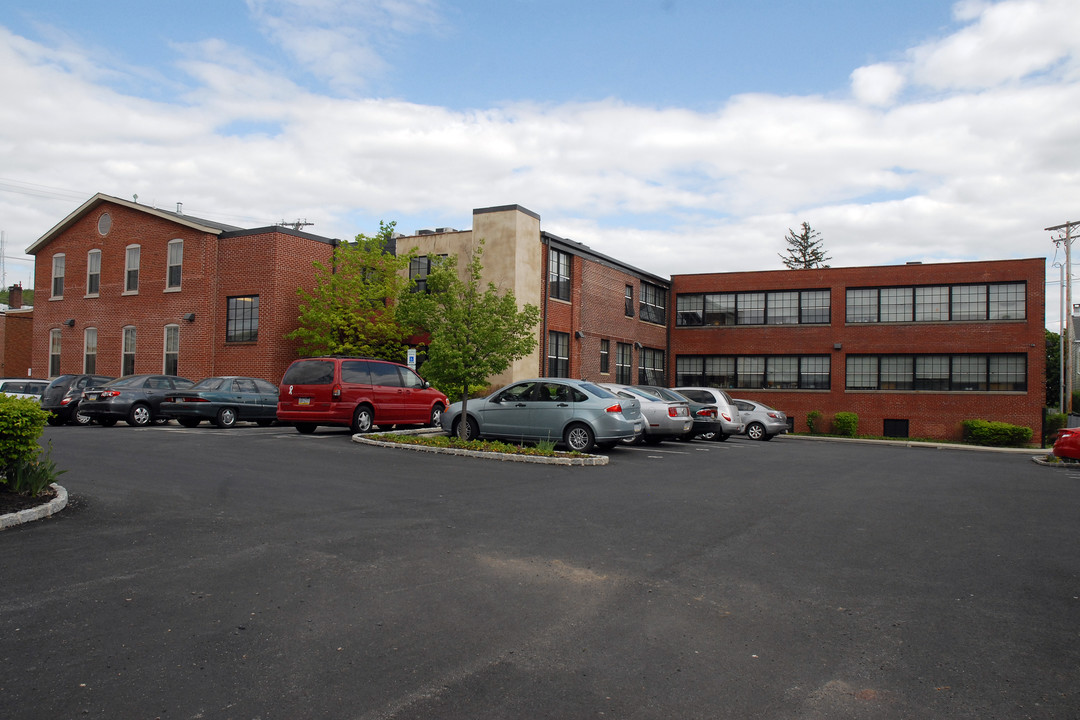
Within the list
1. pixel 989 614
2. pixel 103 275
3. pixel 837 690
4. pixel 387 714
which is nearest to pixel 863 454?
pixel 989 614

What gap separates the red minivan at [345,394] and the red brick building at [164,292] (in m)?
10.9

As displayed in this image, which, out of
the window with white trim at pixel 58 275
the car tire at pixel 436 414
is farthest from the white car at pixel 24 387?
the window with white trim at pixel 58 275

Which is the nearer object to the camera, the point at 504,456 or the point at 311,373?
the point at 504,456

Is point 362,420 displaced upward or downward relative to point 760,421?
upward

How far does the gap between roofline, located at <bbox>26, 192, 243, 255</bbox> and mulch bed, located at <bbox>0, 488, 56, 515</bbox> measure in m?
23.7

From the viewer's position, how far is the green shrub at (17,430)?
26.4 feet

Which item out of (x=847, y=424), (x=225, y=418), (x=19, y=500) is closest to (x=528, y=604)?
(x=19, y=500)

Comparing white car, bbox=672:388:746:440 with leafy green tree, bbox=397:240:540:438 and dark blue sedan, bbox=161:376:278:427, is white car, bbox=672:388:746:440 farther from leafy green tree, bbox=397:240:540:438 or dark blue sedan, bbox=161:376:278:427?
dark blue sedan, bbox=161:376:278:427

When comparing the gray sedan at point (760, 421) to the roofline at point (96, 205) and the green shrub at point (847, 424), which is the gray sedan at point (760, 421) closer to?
the green shrub at point (847, 424)

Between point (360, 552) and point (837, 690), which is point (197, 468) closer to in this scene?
point (360, 552)

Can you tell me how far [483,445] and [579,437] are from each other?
6.62 ft

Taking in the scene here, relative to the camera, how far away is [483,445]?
1476cm

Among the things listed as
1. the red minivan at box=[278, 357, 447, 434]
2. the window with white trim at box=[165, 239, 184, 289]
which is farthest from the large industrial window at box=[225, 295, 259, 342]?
the red minivan at box=[278, 357, 447, 434]

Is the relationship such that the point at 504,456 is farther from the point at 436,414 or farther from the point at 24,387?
the point at 24,387
